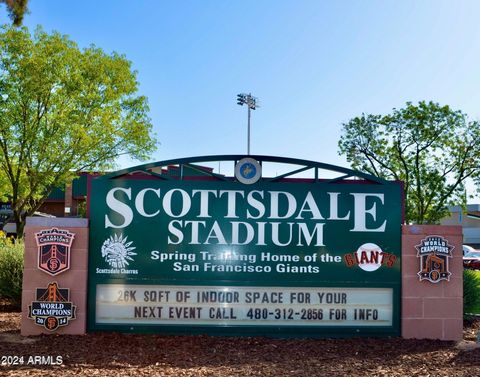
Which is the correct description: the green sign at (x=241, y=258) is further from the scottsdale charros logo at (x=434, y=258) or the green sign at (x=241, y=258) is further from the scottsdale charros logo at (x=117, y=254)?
the scottsdale charros logo at (x=434, y=258)

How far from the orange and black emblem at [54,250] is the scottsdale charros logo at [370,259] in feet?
14.0

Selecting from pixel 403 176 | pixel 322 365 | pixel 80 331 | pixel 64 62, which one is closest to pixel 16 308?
pixel 80 331

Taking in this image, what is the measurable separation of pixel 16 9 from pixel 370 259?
6847 mm

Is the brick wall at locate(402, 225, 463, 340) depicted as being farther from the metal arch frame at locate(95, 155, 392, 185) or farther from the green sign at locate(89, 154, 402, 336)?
the metal arch frame at locate(95, 155, 392, 185)

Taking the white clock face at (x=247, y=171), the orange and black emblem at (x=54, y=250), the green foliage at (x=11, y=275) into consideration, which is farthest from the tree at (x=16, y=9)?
the green foliage at (x=11, y=275)

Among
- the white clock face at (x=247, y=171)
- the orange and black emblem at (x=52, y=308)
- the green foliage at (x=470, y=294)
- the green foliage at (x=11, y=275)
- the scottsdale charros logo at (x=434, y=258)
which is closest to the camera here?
the orange and black emblem at (x=52, y=308)

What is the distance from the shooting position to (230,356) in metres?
7.23

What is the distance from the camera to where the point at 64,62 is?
67.9ft

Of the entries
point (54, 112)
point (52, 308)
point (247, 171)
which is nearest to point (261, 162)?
point (247, 171)

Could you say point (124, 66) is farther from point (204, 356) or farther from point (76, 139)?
point (204, 356)

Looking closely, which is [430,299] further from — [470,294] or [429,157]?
[429,157]

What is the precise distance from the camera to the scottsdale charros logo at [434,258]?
8.48 m

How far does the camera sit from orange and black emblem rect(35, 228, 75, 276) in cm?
821

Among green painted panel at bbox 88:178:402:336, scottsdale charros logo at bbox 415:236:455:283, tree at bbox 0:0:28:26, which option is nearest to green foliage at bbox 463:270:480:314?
scottsdale charros logo at bbox 415:236:455:283
